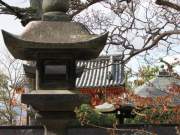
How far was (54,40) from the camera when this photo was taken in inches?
264

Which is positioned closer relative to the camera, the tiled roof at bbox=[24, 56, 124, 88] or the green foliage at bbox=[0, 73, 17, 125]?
the green foliage at bbox=[0, 73, 17, 125]

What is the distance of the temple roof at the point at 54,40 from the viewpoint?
663cm

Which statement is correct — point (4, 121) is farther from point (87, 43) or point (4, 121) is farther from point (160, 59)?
point (87, 43)

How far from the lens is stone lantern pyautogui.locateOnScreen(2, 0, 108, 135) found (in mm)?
6652

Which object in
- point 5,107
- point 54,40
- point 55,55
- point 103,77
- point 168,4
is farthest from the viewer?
point 103,77

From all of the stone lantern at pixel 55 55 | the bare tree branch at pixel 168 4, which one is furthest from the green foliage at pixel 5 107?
the stone lantern at pixel 55 55

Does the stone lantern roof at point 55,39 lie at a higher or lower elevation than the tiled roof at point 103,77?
higher

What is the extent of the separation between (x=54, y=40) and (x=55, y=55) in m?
0.28

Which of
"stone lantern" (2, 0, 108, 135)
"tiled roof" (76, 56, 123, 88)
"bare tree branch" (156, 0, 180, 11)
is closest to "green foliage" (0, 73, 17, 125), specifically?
"tiled roof" (76, 56, 123, 88)

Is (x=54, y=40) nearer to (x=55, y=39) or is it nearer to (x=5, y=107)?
(x=55, y=39)

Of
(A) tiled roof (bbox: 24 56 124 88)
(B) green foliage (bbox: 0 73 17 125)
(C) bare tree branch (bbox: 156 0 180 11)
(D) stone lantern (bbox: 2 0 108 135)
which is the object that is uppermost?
(C) bare tree branch (bbox: 156 0 180 11)

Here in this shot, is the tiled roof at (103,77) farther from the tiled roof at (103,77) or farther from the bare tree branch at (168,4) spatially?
the bare tree branch at (168,4)

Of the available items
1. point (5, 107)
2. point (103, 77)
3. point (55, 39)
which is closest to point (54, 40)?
point (55, 39)

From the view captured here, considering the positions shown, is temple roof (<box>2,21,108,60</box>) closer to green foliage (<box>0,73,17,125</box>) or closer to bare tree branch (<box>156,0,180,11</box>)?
bare tree branch (<box>156,0,180,11</box>)
